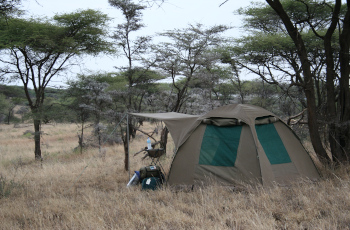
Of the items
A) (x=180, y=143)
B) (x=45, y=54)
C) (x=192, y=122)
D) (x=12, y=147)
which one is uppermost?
(x=45, y=54)

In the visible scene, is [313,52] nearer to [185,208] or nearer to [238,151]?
[238,151]

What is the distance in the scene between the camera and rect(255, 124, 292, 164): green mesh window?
18.5 ft

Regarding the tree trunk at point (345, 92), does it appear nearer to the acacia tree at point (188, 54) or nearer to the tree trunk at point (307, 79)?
the tree trunk at point (307, 79)

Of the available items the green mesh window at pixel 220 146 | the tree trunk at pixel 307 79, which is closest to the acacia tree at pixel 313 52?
the tree trunk at pixel 307 79

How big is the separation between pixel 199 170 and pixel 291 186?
62.9 inches

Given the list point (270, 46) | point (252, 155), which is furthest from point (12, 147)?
point (252, 155)

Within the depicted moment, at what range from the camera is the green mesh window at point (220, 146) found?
575cm

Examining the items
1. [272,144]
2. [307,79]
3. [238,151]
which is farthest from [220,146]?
[307,79]

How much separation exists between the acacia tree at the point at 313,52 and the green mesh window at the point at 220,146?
151 cm

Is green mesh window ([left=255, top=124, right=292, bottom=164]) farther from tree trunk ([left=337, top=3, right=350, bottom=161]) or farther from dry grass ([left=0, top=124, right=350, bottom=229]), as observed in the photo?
tree trunk ([left=337, top=3, right=350, bottom=161])

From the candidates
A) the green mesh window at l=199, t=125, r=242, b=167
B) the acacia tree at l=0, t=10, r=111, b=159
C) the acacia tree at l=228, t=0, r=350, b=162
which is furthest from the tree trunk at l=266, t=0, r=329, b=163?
the acacia tree at l=0, t=10, r=111, b=159

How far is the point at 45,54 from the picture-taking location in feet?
41.0

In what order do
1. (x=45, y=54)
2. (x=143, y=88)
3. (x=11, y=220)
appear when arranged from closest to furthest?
(x=11, y=220), (x=45, y=54), (x=143, y=88)

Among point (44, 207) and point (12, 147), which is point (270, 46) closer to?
point (44, 207)
